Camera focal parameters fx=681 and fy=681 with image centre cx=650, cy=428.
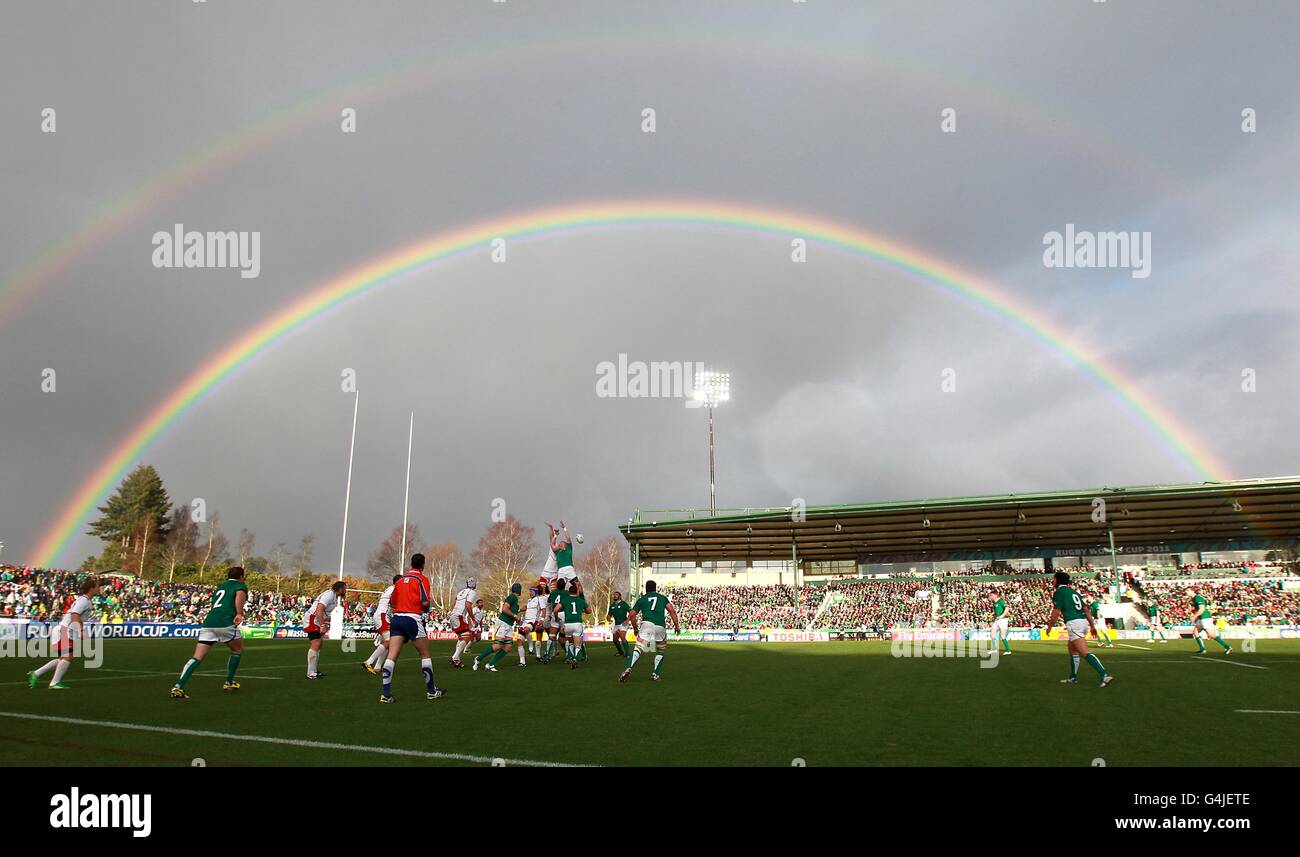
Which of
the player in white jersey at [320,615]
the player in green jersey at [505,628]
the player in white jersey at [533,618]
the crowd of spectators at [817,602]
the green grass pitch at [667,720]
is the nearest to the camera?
the green grass pitch at [667,720]

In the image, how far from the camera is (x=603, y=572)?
99.4 m

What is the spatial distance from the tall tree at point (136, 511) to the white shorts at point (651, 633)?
103 m

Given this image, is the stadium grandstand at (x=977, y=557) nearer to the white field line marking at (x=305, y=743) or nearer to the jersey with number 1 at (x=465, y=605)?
the jersey with number 1 at (x=465, y=605)

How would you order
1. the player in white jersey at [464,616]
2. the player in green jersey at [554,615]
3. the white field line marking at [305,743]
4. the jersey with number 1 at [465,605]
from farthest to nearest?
the player in green jersey at [554,615] → the jersey with number 1 at [465,605] → the player in white jersey at [464,616] → the white field line marking at [305,743]

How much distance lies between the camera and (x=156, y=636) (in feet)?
125

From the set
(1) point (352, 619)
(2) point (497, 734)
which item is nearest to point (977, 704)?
(2) point (497, 734)

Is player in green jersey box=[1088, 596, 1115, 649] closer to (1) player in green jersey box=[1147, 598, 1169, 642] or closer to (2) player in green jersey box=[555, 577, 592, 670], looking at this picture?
(1) player in green jersey box=[1147, 598, 1169, 642]

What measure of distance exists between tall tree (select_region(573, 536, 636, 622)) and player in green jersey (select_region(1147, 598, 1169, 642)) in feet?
206

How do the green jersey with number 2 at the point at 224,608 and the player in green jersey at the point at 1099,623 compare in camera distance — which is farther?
the player in green jersey at the point at 1099,623

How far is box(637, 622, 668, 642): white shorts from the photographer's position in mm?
14195

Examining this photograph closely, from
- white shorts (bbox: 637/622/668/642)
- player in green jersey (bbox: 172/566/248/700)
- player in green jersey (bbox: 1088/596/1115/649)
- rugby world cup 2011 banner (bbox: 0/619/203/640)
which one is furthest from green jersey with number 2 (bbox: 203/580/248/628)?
rugby world cup 2011 banner (bbox: 0/619/203/640)

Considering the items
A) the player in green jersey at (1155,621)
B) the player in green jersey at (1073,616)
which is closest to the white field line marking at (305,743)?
the player in green jersey at (1073,616)

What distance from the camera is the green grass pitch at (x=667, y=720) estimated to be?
614cm
